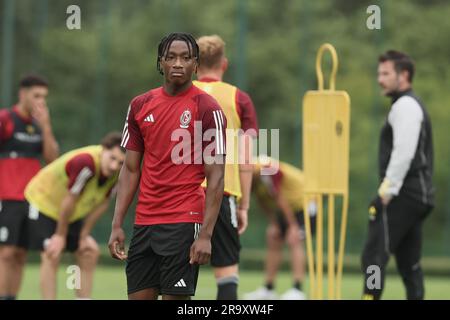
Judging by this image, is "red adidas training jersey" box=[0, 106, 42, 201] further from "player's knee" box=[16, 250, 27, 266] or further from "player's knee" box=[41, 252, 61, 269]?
"player's knee" box=[41, 252, 61, 269]

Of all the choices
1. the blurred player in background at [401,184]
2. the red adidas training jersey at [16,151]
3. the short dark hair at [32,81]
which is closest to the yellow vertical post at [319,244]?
the blurred player in background at [401,184]

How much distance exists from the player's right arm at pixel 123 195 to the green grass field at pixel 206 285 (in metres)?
6.01

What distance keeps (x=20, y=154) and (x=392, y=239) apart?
3.87 m

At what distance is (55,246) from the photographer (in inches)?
387

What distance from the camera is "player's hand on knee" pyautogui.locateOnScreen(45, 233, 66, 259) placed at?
9844mm

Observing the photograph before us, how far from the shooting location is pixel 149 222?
20.4ft

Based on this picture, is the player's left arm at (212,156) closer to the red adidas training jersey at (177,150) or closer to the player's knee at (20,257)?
the red adidas training jersey at (177,150)

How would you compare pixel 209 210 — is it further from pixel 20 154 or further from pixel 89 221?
pixel 20 154

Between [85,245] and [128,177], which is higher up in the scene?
[128,177]

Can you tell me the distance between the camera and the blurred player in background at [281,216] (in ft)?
44.1

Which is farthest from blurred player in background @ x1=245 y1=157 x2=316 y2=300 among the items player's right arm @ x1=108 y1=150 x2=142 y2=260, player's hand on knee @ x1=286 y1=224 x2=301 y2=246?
player's right arm @ x1=108 y1=150 x2=142 y2=260

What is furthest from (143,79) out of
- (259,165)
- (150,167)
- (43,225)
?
(150,167)

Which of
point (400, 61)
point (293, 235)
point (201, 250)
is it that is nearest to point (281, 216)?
point (293, 235)

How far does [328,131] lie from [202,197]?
2.62m
